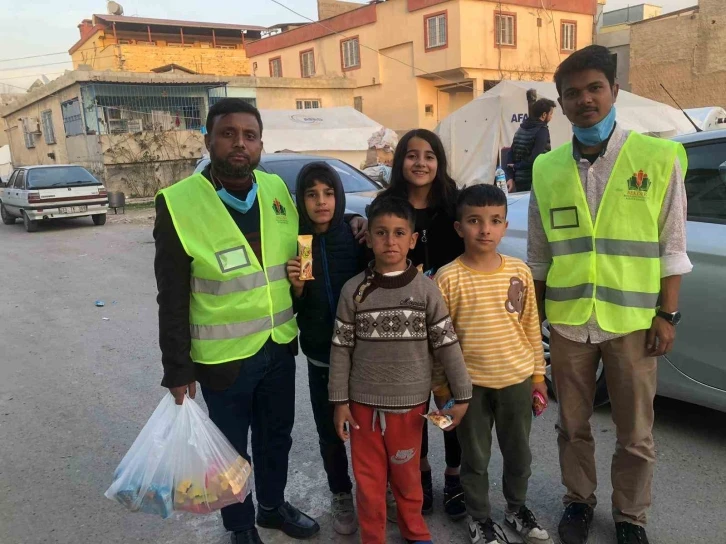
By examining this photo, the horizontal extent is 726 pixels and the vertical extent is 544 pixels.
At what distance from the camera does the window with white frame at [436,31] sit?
25922 mm

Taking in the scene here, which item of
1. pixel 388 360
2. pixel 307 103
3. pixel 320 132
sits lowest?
pixel 388 360

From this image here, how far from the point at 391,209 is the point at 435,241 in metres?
0.43

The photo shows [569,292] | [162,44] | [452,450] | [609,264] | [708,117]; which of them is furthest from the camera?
[162,44]

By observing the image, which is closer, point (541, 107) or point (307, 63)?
point (541, 107)

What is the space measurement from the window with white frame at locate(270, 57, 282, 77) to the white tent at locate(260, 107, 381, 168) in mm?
17279

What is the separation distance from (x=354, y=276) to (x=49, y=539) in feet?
6.31

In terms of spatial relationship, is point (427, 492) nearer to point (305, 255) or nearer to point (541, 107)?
point (305, 255)

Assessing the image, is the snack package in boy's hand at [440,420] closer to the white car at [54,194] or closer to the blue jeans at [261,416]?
the blue jeans at [261,416]

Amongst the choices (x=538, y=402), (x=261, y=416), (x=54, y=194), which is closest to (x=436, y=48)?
(x=54, y=194)

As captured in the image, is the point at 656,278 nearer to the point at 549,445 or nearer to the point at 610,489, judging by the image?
the point at 610,489

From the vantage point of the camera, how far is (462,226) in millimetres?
2445

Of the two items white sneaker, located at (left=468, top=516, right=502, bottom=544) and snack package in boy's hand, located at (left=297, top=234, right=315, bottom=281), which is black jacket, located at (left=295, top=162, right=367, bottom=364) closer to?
snack package in boy's hand, located at (left=297, top=234, right=315, bottom=281)

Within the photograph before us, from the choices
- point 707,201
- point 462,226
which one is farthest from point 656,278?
point 707,201

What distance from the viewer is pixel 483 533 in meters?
2.51
